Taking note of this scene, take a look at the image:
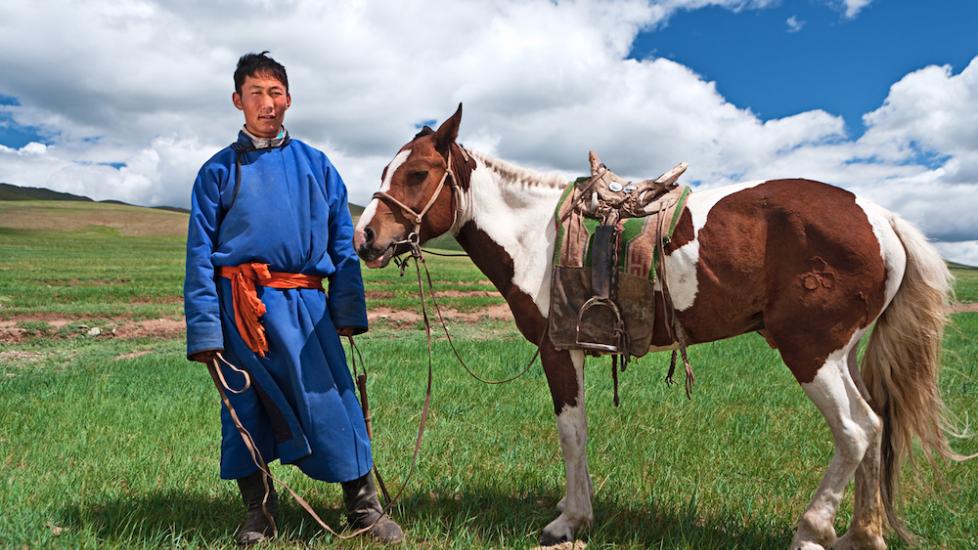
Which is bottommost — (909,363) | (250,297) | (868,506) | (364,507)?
(364,507)

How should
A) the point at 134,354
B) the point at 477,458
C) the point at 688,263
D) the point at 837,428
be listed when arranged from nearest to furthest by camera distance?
the point at 837,428 → the point at 688,263 → the point at 477,458 → the point at 134,354

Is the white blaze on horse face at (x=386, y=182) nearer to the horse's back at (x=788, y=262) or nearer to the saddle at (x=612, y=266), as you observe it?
the saddle at (x=612, y=266)

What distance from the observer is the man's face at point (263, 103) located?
3.33 m

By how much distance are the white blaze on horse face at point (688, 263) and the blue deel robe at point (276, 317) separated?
1878 millimetres

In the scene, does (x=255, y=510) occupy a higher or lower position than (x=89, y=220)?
lower

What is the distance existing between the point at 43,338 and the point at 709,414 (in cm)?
1230

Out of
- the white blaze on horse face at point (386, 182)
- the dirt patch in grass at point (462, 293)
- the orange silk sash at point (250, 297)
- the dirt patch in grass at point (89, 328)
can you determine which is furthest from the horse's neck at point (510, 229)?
the dirt patch in grass at point (462, 293)

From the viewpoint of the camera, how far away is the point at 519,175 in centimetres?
367

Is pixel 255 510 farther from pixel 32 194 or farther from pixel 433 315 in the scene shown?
pixel 32 194

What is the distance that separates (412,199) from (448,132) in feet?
1.44

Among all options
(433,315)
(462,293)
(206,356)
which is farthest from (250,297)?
(462,293)

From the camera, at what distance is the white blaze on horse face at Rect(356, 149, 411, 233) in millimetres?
3361

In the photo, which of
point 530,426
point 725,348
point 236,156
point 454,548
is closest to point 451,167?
point 236,156

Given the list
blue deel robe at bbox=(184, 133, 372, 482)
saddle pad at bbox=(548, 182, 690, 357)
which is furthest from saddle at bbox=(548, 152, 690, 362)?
blue deel robe at bbox=(184, 133, 372, 482)
